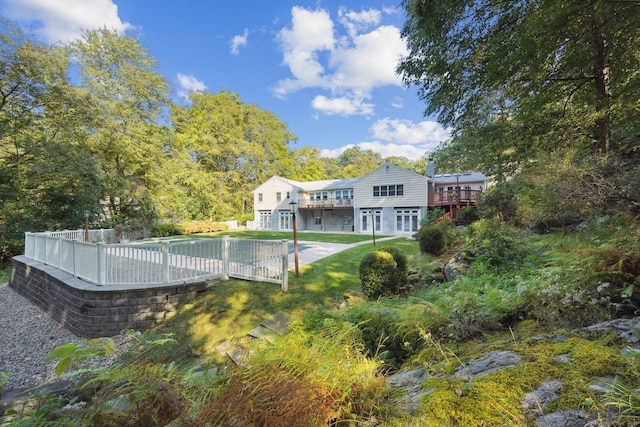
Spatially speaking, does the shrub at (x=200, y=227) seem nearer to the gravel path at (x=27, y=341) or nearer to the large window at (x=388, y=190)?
the gravel path at (x=27, y=341)

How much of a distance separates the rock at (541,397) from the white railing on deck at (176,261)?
188 inches

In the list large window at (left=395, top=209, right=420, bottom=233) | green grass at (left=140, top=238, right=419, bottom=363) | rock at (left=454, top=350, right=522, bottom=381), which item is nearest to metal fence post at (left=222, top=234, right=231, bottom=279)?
green grass at (left=140, top=238, right=419, bottom=363)

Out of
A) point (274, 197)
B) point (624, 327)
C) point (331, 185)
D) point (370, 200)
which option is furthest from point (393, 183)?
point (624, 327)

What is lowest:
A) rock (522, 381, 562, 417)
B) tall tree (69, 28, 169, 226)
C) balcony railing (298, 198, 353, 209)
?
rock (522, 381, 562, 417)

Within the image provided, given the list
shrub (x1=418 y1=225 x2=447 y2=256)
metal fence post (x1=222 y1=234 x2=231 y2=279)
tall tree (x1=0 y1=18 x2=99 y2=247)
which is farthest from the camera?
tall tree (x1=0 y1=18 x2=99 y2=247)

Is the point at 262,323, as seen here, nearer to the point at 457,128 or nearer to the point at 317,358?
the point at 317,358

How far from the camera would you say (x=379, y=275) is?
523 cm

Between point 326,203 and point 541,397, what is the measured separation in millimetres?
23566

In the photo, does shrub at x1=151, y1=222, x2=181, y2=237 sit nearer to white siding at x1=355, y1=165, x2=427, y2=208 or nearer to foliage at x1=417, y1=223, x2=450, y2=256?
white siding at x1=355, y1=165, x2=427, y2=208

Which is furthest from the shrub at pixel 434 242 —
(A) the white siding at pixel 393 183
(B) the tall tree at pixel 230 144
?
(B) the tall tree at pixel 230 144

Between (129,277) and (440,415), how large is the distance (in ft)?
21.1

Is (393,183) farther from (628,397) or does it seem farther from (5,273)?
(5,273)

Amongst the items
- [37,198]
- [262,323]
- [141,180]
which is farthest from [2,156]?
[262,323]

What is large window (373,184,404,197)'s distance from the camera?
66.5 feet
